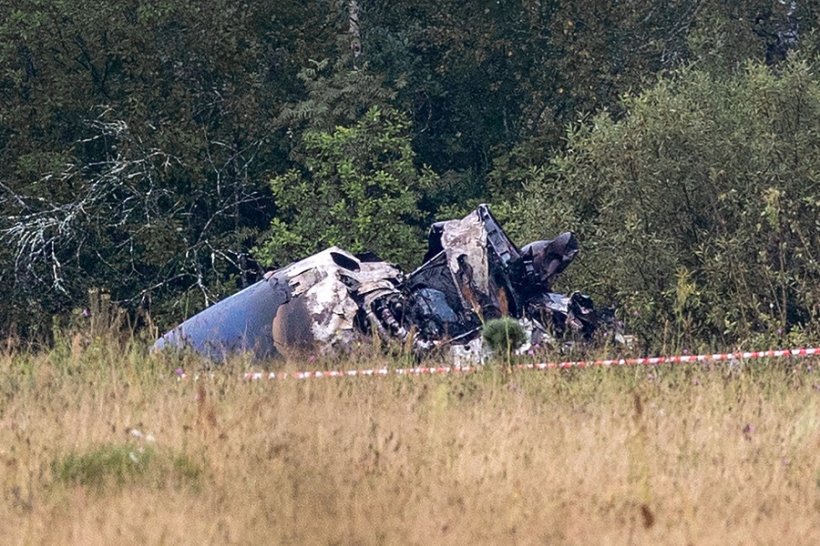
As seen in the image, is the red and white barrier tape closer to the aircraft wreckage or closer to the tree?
the aircraft wreckage

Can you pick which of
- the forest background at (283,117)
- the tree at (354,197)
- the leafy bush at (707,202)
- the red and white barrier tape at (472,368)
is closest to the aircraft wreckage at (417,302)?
the leafy bush at (707,202)

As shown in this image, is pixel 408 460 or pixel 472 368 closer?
pixel 408 460

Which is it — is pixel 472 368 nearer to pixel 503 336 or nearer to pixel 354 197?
pixel 503 336

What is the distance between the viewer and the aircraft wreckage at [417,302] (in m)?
11.9

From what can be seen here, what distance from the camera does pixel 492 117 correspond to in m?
24.9

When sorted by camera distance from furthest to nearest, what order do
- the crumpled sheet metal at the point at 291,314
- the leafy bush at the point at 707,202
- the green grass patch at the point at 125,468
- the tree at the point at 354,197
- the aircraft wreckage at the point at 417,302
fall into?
the tree at the point at 354,197, the leafy bush at the point at 707,202, the aircraft wreckage at the point at 417,302, the crumpled sheet metal at the point at 291,314, the green grass patch at the point at 125,468

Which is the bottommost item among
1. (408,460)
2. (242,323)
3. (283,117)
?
(408,460)

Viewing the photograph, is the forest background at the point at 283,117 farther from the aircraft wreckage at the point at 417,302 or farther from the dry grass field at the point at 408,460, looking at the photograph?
the dry grass field at the point at 408,460

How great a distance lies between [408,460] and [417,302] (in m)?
6.76

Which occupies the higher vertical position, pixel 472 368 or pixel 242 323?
pixel 242 323

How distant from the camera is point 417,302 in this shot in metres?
12.6

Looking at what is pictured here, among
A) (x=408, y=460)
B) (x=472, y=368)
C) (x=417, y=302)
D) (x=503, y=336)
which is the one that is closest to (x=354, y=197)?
(x=417, y=302)

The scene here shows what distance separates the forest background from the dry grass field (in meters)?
10.5

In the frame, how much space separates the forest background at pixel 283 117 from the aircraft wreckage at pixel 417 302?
15.1 ft
